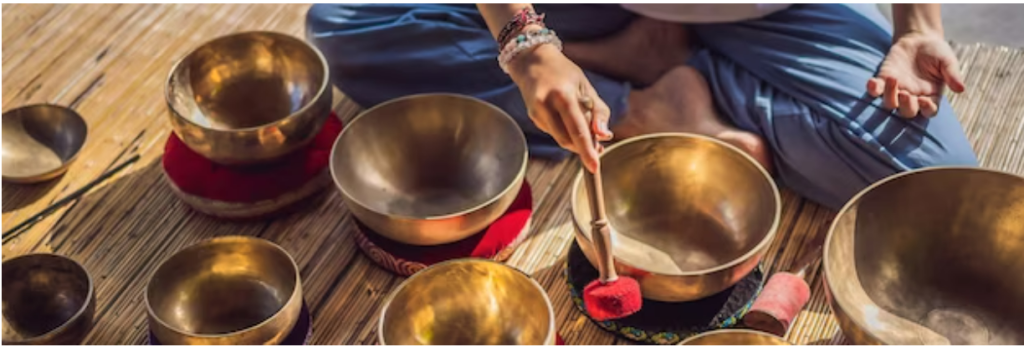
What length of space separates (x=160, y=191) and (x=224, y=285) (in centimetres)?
33

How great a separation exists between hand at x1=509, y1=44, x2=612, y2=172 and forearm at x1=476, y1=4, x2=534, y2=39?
0.40 ft

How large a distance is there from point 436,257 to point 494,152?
238 mm

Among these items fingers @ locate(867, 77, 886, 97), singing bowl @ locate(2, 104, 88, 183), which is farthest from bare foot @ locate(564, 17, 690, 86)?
singing bowl @ locate(2, 104, 88, 183)

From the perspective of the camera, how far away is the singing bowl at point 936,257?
64.6 inches

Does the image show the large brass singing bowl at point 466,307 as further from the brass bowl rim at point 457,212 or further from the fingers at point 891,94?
the fingers at point 891,94

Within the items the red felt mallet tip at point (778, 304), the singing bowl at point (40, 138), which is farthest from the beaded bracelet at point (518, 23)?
the singing bowl at point (40, 138)

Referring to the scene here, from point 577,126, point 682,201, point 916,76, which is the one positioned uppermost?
point 577,126

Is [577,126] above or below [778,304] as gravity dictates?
above

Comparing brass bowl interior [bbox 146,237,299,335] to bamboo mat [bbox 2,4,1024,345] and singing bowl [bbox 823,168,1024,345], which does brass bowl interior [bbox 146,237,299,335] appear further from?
singing bowl [bbox 823,168,1024,345]

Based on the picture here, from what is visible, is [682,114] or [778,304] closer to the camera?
[778,304]

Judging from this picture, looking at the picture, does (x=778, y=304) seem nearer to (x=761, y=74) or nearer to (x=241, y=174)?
(x=761, y=74)

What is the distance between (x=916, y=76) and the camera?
76.0 inches

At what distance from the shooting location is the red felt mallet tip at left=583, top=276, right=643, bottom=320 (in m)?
1.60

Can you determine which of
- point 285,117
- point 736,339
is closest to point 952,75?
point 736,339
